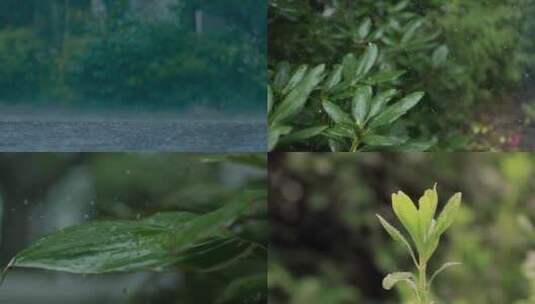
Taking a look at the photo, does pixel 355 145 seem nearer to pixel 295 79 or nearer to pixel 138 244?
pixel 295 79

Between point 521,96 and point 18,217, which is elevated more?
point 521,96

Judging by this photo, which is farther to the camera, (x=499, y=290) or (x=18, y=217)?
(x=499, y=290)

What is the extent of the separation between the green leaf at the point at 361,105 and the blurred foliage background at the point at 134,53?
18 centimetres

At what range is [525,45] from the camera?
5.70ft

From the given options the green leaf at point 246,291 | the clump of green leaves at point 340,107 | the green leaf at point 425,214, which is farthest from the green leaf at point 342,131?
the green leaf at point 425,214

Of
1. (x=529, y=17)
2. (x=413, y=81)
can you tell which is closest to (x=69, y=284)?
(x=413, y=81)

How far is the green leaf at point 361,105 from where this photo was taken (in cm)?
158

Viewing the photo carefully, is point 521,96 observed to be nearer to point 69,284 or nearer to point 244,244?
point 244,244

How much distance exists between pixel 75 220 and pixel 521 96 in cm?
86

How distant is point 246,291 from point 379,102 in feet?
1.41

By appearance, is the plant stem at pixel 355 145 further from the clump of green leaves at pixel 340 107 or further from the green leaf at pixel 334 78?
the green leaf at pixel 334 78

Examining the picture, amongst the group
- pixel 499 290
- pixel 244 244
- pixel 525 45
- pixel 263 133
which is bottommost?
pixel 499 290

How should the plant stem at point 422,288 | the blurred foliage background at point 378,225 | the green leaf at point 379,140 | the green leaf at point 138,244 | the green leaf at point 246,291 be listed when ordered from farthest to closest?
the blurred foliage background at point 378,225, the green leaf at point 246,291, the green leaf at point 379,140, the green leaf at point 138,244, the plant stem at point 422,288

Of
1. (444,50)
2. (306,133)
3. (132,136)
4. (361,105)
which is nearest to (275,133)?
(306,133)
